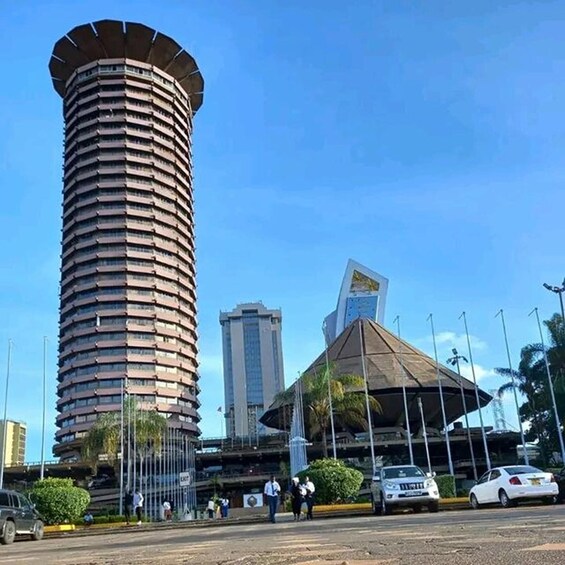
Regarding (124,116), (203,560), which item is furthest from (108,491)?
(203,560)

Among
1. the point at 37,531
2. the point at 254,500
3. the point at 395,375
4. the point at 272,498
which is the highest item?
the point at 395,375

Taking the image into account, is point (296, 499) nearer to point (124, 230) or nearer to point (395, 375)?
point (395, 375)

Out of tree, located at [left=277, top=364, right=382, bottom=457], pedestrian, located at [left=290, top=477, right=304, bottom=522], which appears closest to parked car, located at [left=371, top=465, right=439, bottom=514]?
pedestrian, located at [left=290, top=477, right=304, bottom=522]

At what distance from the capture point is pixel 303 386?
187ft

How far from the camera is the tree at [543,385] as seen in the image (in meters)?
58.4

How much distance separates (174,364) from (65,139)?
43.0m

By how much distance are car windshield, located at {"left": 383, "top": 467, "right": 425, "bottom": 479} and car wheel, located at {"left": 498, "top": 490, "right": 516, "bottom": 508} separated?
7.99 ft

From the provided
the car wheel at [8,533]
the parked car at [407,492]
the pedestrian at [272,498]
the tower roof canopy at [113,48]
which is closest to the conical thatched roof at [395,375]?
the pedestrian at [272,498]

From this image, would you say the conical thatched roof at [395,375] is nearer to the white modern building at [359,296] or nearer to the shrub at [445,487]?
the white modern building at [359,296]

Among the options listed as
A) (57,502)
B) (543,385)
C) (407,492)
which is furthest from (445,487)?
(543,385)

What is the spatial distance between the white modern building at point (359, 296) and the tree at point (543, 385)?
41.7 meters

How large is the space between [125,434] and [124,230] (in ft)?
157

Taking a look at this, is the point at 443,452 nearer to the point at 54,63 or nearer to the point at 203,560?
the point at 203,560

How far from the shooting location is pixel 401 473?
22.9 meters
